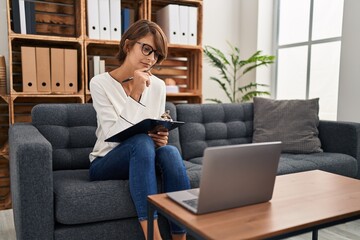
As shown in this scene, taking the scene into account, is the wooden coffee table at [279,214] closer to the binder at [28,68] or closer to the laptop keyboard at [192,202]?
the laptop keyboard at [192,202]

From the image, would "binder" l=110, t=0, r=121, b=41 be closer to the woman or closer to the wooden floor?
the woman

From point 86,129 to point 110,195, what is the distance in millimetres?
596

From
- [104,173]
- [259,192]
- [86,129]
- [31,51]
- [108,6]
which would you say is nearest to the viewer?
[259,192]

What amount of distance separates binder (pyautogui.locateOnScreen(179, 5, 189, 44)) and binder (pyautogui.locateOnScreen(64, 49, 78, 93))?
0.89m

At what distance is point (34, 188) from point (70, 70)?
1.28 metres

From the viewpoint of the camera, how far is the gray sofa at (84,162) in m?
1.46

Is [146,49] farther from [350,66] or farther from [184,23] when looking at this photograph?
[350,66]

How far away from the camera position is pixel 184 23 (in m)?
2.91

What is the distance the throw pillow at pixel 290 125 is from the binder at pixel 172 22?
924 mm

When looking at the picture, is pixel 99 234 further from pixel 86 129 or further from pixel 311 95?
pixel 311 95

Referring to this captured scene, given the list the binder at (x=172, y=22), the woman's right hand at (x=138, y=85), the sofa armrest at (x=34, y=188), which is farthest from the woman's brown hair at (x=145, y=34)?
the binder at (x=172, y=22)

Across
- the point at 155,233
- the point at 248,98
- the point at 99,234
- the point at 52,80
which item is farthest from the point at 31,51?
the point at 248,98

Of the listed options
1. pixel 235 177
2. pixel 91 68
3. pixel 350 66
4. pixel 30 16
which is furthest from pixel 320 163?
pixel 30 16

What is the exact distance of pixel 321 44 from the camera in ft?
10.3
